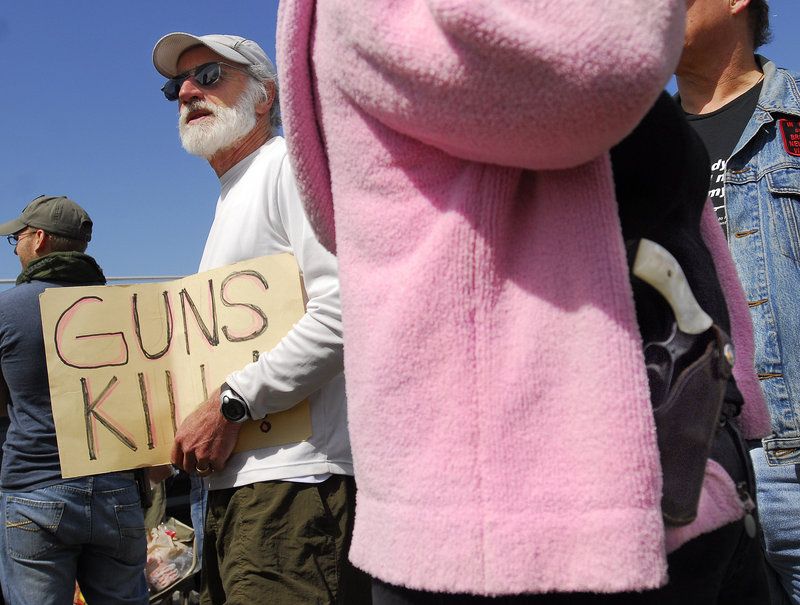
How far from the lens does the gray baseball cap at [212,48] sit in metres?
2.46

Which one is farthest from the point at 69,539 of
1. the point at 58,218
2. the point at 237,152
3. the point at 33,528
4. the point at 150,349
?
the point at 237,152

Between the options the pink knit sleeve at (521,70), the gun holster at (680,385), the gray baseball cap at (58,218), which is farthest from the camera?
the gray baseball cap at (58,218)

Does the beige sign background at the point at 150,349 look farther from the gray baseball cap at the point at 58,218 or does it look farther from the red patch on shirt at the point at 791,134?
the gray baseball cap at the point at 58,218

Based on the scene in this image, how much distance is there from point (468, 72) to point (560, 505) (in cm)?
47

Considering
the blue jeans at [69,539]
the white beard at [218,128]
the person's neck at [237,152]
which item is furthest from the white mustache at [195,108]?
the blue jeans at [69,539]

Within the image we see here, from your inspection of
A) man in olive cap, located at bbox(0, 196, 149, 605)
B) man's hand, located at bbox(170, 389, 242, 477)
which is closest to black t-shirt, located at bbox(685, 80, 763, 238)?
man's hand, located at bbox(170, 389, 242, 477)

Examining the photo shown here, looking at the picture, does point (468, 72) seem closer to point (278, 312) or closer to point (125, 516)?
point (278, 312)

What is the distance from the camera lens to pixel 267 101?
8.30 ft

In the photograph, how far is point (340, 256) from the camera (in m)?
1.01

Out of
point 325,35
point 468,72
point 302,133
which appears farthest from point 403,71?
point 302,133

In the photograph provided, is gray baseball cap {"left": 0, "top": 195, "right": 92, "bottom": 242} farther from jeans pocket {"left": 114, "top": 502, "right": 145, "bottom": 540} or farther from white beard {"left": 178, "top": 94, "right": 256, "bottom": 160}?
white beard {"left": 178, "top": 94, "right": 256, "bottom": 160}

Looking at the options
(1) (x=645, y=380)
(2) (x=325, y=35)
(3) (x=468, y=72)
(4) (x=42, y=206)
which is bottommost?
(1) (x=645, y=380)

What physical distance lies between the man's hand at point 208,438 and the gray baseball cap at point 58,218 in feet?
7.26

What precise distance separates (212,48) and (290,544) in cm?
161
